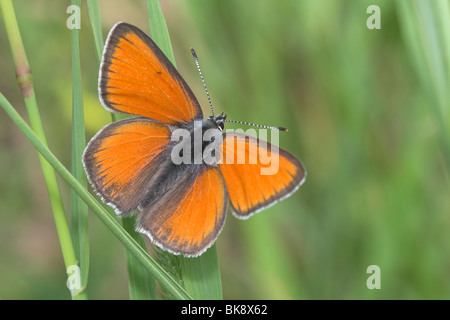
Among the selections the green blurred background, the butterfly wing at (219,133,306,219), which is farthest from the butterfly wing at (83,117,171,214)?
the green blurred background

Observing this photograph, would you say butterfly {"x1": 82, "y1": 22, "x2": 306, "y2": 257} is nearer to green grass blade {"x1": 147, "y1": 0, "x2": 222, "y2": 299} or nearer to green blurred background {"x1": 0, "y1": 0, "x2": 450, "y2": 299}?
green grass blade {"x1": 147, "y1": 0, "x2": 222, "y2": 299}

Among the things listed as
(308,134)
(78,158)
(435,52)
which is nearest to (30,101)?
(78,158)

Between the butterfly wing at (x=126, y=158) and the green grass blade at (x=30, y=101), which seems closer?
the green grass blade at (x=30, y=101)

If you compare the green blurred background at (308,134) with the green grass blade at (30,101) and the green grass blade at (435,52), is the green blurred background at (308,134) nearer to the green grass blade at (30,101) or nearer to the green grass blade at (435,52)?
the green grass blade at (435,52)

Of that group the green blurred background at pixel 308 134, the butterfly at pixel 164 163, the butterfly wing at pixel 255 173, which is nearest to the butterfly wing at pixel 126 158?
the butterfly at pixel 164 163

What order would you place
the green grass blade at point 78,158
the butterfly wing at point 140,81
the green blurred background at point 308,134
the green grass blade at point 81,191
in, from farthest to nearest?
the green blurred background at point 308,134 → the butterfly wing at point 140,81 → the green grass blade at point 78,158 → the green grass blade at point 81,191

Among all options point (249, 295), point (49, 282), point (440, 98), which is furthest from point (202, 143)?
point (49, 282)
